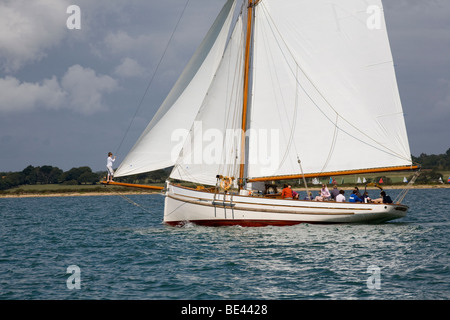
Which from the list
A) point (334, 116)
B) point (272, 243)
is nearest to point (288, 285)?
point (272, 243)

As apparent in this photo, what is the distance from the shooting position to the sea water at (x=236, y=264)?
17.5 metres

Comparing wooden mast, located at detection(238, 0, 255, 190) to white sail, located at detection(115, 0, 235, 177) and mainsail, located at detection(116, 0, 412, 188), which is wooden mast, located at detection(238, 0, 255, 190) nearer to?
mainsail, located at detection(116, 0, 412, 188)

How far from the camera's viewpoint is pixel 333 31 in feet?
104

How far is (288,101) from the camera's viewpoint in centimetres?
3262

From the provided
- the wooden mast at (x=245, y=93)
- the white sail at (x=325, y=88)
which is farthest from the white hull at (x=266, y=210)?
the white sail at (x=325, y=88)

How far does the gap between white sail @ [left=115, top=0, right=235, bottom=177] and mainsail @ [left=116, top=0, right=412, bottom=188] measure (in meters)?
0.06

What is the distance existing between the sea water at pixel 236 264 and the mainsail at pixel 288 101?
13.1 feet

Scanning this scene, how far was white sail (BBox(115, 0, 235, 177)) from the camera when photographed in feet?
99.8

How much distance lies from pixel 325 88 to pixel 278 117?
3.16m

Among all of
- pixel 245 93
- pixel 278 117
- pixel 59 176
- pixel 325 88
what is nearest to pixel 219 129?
pixel 245 93

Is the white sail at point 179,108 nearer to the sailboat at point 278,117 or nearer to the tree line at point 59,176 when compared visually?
the sailboat at point 278,117

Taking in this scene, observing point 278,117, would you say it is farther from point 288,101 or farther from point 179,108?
point 179,108
